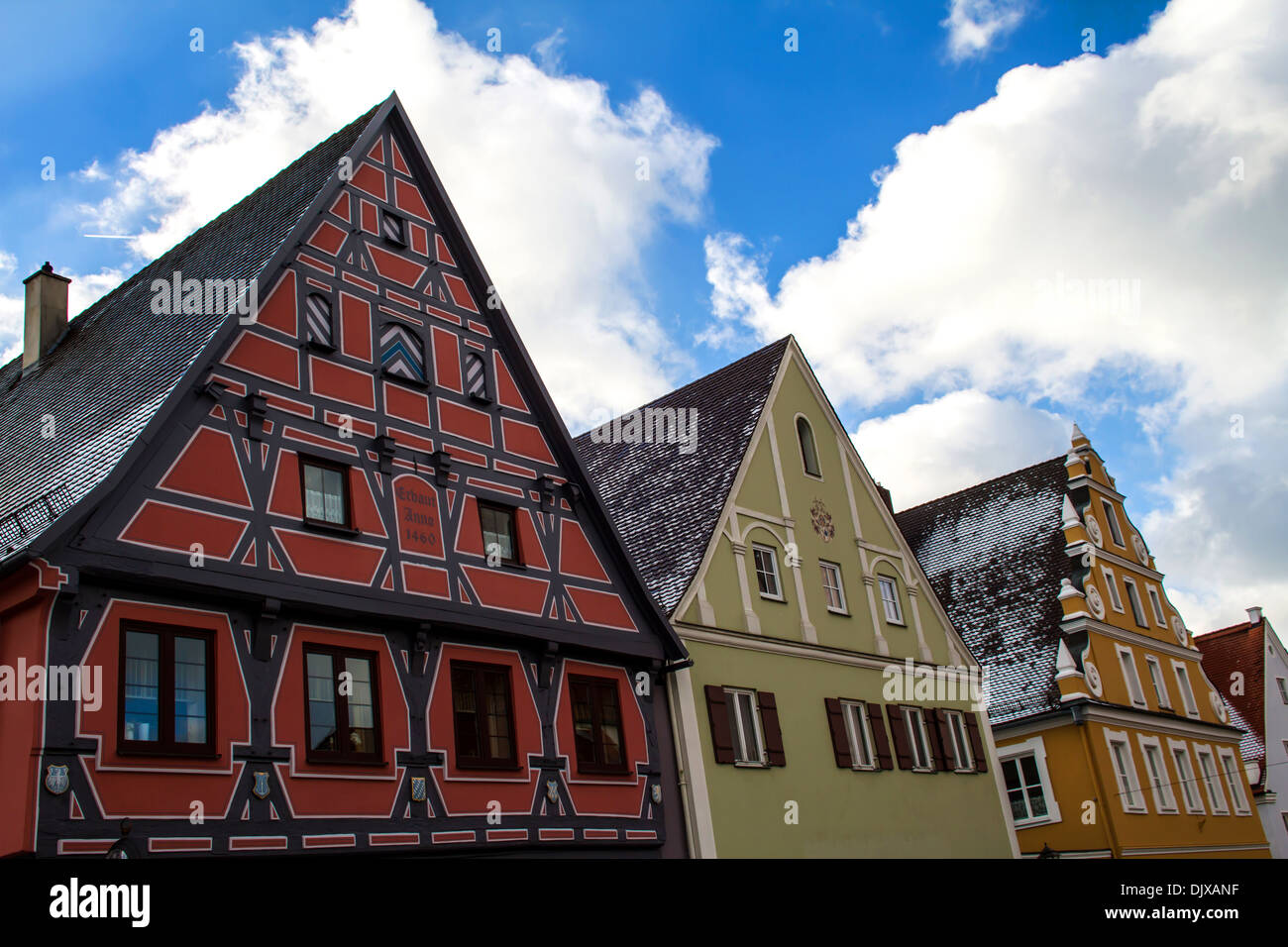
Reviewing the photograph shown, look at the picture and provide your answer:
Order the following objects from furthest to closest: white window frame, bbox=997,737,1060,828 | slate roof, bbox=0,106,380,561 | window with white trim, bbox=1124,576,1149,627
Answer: window with white trim, bbox=1124,576,1149,627
white window frame, bbox=997,737,1060,828
slate roof, bbox=0,106,380,561

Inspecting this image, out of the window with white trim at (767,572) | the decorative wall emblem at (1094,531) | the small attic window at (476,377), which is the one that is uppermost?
the decorative wall emblem at (1094,531)

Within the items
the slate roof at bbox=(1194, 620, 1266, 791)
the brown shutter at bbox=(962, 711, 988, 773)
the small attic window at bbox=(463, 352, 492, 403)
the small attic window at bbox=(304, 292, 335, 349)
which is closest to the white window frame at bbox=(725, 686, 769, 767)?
the small attic window at bbox=(463, 352, 492, 403)

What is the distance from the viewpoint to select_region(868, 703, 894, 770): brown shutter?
22.1 metres

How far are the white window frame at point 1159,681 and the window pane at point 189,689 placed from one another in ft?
91.5

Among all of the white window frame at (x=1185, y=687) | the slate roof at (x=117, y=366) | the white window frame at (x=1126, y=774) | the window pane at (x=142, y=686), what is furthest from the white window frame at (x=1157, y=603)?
the window pane at (x=142, y=686)

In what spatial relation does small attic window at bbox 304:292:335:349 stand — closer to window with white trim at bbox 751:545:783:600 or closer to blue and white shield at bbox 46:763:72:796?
blue and white shield at bbox 46:763:72:796

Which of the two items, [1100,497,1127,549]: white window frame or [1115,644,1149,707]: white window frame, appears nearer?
[1115,644,1149,707]: white window frame

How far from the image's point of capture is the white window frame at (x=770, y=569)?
70.2ft

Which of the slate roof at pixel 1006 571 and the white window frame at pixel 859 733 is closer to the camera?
the white window frame at pixel 859 733

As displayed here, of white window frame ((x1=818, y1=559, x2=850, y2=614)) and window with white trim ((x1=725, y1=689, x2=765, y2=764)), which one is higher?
white window frame ((x1=818, y1=559, x2=850, y2=614))

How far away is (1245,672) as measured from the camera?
41.6 metres

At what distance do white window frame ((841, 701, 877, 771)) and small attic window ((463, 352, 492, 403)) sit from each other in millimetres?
9257

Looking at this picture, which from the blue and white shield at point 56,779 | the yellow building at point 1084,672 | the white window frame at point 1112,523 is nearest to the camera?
the blue and white shield at point 56,779

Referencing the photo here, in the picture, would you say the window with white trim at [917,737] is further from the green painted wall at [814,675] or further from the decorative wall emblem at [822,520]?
the decorative wall emblem at [822,520]
